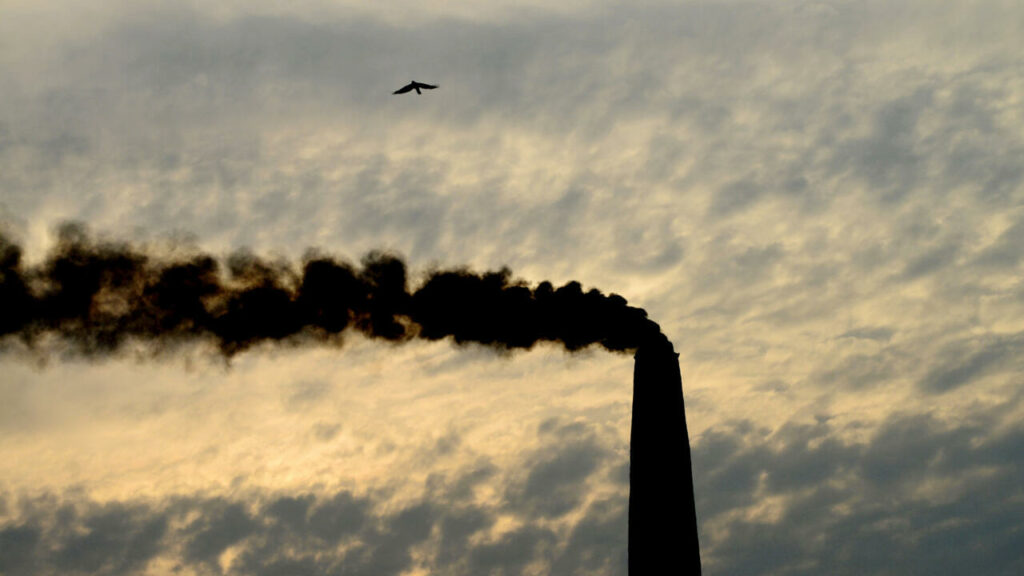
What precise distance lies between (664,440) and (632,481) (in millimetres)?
1497

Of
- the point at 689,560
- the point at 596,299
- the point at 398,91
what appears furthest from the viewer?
the point at 398,91

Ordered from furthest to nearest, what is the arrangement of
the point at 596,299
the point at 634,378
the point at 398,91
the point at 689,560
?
the point at 398,91 → the point at 596,299 → the point at 634,378 → the point at 689,560

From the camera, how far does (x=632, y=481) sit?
23234 mm

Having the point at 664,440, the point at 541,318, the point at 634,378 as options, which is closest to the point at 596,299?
the point at 541,318

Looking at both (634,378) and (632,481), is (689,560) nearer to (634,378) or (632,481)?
(632,481)

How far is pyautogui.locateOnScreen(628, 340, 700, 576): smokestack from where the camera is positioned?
72.5 ft

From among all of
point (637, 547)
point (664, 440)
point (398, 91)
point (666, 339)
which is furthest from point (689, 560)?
point (398, 91)

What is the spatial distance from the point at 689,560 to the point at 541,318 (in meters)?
9.55

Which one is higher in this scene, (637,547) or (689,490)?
(689,490)

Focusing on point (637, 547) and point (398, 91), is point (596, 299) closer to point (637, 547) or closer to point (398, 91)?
point (637, 547)

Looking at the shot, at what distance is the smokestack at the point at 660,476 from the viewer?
2209 cm

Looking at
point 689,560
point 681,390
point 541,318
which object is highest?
point 541,318

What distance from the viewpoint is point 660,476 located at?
22766 mm

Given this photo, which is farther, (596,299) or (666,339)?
(596,299)
